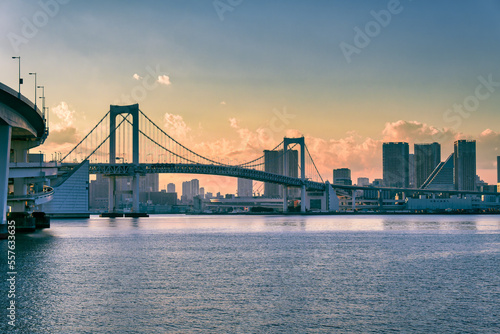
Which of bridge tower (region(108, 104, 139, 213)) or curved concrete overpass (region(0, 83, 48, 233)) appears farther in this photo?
bridge tower (region(108, 104, 139, 213))

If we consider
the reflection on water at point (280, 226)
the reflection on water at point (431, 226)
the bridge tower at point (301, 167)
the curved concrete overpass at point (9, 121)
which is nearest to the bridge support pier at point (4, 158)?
the curved concrete overpass at point (9, 121)

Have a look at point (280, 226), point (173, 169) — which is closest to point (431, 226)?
point (280, 226)

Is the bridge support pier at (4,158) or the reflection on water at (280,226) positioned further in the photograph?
the reflection on water at (280,226)

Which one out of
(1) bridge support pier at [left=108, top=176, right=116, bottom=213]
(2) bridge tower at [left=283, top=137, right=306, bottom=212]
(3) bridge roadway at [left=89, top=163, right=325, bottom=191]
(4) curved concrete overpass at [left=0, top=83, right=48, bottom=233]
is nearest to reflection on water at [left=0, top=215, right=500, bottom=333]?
(4) curved concrete overpass at [left=0, top=83, right=48, bottom=233]

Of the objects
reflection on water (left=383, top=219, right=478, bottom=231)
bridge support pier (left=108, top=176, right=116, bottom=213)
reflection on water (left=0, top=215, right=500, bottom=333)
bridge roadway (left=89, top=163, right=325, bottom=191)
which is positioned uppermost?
bridge roadway (left=89, top=163, right=325, bottom=191)

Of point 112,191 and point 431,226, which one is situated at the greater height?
point 112,191

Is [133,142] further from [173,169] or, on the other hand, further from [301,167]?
[301,167]

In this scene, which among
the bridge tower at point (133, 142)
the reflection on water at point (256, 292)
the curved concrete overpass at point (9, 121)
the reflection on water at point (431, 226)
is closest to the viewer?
the reflection on water at point (256, 292)

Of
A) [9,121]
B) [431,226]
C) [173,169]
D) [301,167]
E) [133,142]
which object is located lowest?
[431,226]

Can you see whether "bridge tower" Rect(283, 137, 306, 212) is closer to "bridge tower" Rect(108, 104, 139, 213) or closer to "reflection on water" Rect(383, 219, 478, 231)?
"bridge tower" Rect(108, 104, 139, 213)

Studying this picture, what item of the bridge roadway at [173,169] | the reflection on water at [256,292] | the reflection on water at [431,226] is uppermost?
the bridge roadway at [173,169]

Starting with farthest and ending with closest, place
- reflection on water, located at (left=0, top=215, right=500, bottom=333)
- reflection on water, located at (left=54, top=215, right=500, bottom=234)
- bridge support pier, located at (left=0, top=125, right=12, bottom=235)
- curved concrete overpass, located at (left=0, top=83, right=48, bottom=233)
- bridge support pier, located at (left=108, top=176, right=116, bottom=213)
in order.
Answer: bridge support pier, located at (left=108, top=176, right=116, bottom=213)
reflection on water, located at (left=54, top=215, right=500, bottom=234)
bridge support pier, located at (left=0, top=125, right=12, bottom=235)
curved concrete overpass, located at (left=0, top=83, right=48, bottom=233)
reflection on water, located at (left=0, top=215, right=500, bottom=333)

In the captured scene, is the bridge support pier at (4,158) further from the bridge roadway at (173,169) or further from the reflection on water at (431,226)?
the bridge roadway at (173,169)
